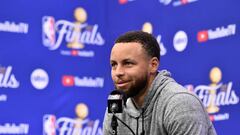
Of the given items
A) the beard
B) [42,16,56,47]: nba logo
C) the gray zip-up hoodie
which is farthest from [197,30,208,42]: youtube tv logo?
the beard

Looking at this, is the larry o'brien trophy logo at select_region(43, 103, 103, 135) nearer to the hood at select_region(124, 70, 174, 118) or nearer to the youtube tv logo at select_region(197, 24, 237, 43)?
the youtube tv logo at select_region(197, 24, 237, 43)

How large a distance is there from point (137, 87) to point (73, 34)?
2.64 meters

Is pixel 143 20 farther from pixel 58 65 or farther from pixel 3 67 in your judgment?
pixel 3 67

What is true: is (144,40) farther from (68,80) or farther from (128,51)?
(68,80)

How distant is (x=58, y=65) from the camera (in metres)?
4.40

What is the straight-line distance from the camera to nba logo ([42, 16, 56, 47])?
4.34m

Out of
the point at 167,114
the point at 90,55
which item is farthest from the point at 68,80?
the point at 167,114

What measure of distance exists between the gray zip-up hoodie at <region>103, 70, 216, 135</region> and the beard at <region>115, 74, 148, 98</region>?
1.5 inches

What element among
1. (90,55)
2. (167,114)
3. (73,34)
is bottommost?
(167,114)

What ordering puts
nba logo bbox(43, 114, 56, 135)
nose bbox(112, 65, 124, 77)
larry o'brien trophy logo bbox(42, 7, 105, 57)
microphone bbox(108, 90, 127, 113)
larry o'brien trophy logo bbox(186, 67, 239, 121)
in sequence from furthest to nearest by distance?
larry o'brien trophy logo bbox(42, 7, 105, 57)
nba logo bbox(43, 114, 56, 135)
larry o'brien trophy logo bbox(186, 67, 239, 121)
nose bbox(112, 65, 124, 77)
microphone bbox(108, 90, 127, 113)

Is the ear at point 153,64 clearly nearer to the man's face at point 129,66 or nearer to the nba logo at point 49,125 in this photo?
the man's face at point 129,66

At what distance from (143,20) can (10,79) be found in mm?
1138

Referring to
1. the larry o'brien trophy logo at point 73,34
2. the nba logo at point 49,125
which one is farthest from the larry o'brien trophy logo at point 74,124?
the larry o'brien trophy logo at point 73,34

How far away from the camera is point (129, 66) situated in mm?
1901
